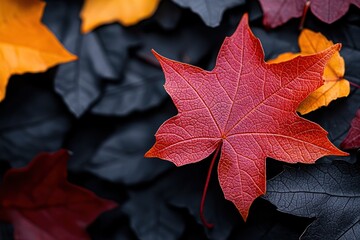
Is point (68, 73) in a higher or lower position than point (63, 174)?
Result: higher

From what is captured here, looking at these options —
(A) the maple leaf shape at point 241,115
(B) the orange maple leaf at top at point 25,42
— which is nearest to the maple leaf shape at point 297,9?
(A) the maple leaf shape at point 241,115

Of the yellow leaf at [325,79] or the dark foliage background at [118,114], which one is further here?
the dark foliage background at [118,114]

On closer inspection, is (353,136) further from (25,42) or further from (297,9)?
(25,42)

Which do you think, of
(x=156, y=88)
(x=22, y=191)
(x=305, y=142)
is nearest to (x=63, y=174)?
(x=22, y=191)

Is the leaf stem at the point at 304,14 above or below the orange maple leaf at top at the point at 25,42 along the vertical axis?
above

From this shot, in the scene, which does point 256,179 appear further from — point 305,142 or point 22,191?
point 22,191

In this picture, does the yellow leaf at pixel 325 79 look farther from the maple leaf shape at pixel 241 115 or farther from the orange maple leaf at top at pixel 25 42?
the orange maple leaf at top at pixel 25 42

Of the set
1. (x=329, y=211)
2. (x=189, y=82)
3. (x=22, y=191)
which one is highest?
(x=189, y=82)
